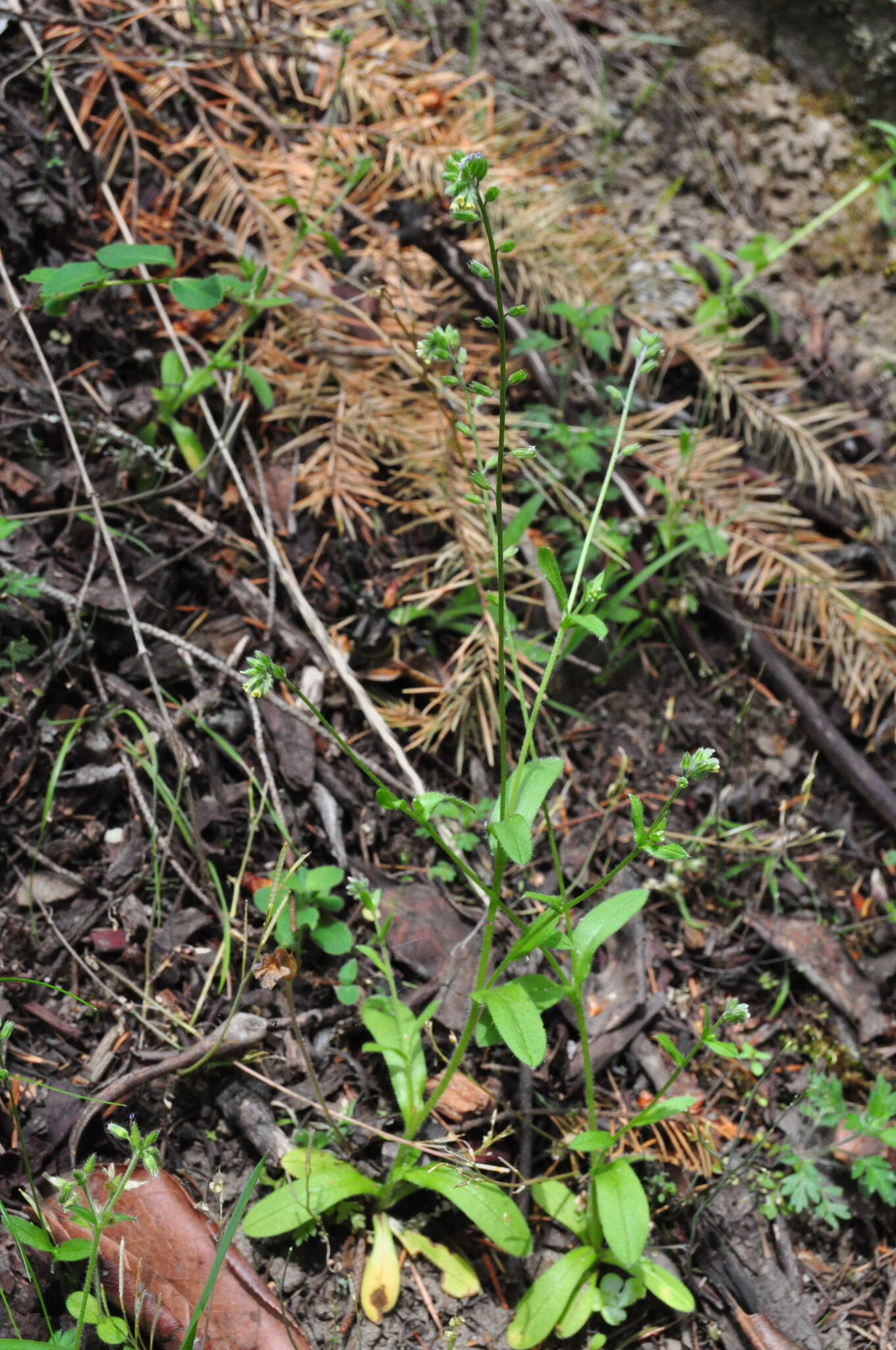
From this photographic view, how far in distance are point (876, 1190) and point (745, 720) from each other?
1419 millimetres

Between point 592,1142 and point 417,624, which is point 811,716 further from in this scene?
point 592,1142

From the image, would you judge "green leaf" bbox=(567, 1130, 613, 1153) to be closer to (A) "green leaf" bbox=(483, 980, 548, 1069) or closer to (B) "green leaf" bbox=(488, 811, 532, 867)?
(A) "green leaf" bbox=(483, 980, 548, 1069)

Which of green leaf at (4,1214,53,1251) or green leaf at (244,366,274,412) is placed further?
green leaf at (244,366,274,412)

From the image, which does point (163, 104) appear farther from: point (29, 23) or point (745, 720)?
point (745, 720)

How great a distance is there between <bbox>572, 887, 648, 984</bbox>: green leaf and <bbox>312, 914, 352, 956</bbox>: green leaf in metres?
0.62

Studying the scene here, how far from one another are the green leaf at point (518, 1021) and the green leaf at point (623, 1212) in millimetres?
474

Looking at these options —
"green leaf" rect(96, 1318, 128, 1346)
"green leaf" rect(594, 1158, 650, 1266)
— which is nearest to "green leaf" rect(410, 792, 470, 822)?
"green leaf" rect(594, 1158, 650, 1266)

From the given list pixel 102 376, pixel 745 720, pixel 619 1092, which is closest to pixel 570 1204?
pixel 619 1092

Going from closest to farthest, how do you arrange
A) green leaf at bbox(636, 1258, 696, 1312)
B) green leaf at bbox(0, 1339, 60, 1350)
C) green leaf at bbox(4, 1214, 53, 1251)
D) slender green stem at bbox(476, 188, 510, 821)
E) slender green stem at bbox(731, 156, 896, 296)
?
slender green stem at bbox(476, 188, 510, 821) < green leaf at bbox(0, 1339, 60, 1350) < green leaf at bbox(4, 1214, 53, 1251) < green leaf at bbox(636, 1258, 696, 1312) < slender green stem at bbox(731, 156, 896, 296)

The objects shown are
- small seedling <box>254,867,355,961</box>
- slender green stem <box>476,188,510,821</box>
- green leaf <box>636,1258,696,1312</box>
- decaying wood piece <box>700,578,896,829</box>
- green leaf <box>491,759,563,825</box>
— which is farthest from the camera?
decaying wood piece <box>700,578,896,829</box>

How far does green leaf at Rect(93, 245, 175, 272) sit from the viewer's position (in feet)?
8.63

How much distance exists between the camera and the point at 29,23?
10.6ft

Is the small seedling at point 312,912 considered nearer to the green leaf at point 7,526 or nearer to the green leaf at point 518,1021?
the green leaf at point 518,1021

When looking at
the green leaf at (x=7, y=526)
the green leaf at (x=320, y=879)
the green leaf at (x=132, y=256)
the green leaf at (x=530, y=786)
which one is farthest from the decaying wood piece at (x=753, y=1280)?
the green leaf at (x=132, y=256)
